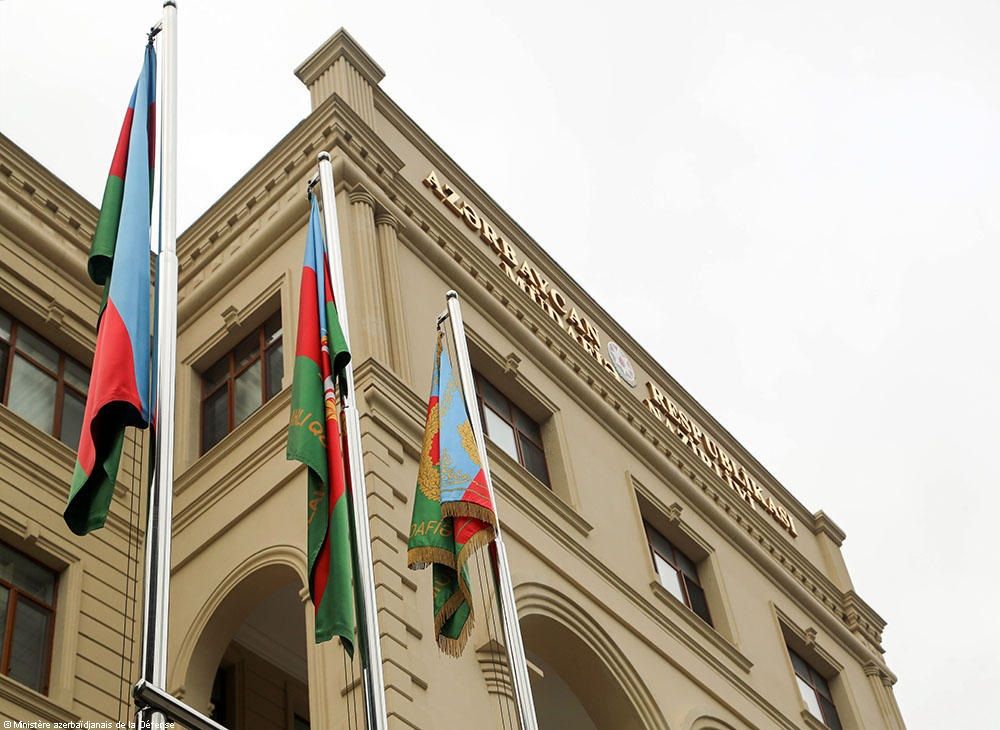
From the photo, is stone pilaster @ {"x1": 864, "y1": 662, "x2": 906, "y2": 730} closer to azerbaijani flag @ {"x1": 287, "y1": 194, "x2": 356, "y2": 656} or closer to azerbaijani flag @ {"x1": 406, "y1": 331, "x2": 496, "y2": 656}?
azerbaijani flag @ {"x1": 406, "y1": 331, "x2": 496, "y2": 656}

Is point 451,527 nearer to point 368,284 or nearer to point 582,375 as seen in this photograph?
point 368,284

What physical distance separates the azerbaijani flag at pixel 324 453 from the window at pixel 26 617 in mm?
5817

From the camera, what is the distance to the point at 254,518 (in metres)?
17.8

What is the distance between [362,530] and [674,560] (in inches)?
503

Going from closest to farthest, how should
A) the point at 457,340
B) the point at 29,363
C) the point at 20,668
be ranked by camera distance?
1. the point at 457,340
2. the point at 20,668
3. the point at 29,363

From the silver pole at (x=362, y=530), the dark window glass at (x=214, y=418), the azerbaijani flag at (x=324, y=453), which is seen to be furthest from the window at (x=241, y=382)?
the azerbaijani flag at (x=324, y=453)

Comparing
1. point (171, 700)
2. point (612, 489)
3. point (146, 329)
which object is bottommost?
point (171, 700)

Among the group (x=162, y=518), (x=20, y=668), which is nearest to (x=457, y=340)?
(x=162, y=518)

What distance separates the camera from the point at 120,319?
38.2 ft

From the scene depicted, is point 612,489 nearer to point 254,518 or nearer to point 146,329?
point 254,518

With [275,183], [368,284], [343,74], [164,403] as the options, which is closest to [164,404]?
[164,403]

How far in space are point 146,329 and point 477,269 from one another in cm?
1084

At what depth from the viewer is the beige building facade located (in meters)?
16.9

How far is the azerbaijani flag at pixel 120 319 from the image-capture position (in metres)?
10.8
